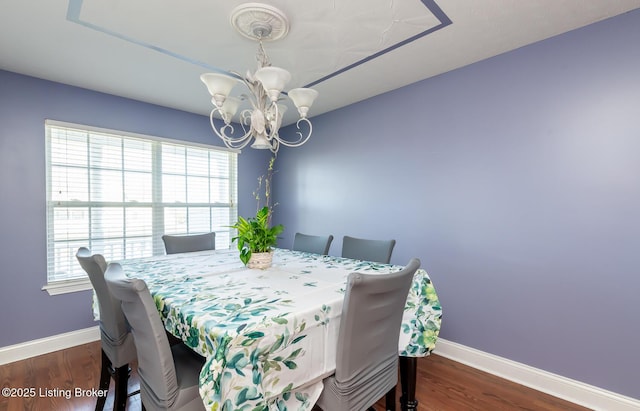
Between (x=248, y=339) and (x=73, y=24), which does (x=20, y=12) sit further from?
(x=248, y=339)

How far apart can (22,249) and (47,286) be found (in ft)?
1.24

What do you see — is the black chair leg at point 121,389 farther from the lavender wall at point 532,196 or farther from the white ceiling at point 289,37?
the lavender wall at point 532,196

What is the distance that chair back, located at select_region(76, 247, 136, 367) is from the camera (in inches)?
57.1

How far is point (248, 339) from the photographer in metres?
0.92

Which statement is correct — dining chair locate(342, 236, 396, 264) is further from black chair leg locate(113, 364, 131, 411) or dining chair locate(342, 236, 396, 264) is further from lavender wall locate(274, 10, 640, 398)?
black chair leg locate(113, 364, 131, 411)

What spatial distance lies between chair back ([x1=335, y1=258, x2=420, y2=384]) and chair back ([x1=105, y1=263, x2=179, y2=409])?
647mm

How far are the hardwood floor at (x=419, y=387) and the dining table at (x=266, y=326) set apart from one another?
0.54 meters

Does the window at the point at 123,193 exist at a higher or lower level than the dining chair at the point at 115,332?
higher

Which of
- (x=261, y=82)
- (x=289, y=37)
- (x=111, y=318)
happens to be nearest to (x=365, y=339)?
(x=111, y=318)

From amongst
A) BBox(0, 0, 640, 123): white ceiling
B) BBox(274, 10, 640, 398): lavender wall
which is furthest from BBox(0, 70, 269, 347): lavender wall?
BBox(274, 10, 640, 398): lavender wall

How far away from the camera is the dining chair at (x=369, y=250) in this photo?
2.24 m

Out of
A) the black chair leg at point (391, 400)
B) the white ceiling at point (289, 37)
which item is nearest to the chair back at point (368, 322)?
the black chair leg at point (391, 400)

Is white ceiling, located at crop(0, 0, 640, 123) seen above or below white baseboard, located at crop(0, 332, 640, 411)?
above

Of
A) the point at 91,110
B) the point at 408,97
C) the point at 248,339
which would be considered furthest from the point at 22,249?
the point at 408,97
